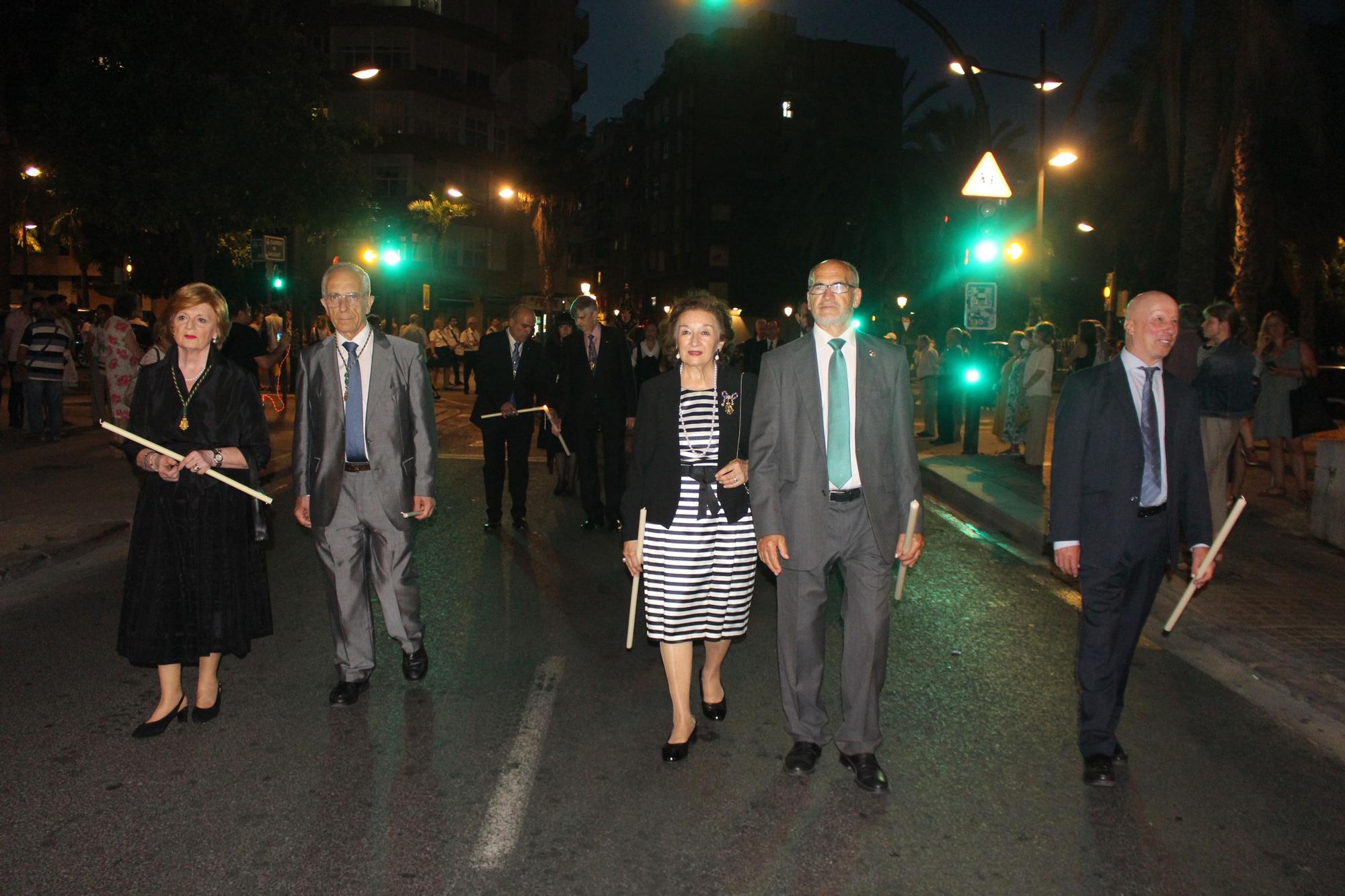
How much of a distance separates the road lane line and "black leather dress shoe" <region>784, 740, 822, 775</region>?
40.5 inches

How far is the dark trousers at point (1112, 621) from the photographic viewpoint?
4.47 metres

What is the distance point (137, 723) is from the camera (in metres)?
5.03

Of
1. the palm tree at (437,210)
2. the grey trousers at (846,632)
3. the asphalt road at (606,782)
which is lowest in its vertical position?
the asphalt road at (606,782)

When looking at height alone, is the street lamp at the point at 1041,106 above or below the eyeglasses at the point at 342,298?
above

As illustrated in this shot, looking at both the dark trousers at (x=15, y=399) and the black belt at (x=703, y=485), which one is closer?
the black belt at (x=703, y=485)

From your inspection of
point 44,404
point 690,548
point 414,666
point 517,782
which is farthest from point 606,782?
point 44,404

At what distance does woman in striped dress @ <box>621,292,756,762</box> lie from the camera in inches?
182

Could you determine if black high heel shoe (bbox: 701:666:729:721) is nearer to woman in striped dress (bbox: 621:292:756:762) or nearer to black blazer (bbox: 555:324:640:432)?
woman in striped dress (bbox: 621:292:756:762)

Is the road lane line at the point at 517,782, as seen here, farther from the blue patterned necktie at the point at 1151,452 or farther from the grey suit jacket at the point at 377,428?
the blue patterned necktie at the point at 1151,452

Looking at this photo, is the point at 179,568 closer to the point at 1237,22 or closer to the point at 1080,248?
the point at 1237,22

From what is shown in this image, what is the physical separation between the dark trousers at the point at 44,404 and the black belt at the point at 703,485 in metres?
13.7

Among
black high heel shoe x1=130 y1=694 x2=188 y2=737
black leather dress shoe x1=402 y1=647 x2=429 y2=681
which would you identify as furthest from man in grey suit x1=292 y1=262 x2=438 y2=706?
black high heel shoe x1=130 y1=694 x2=188 y2=737

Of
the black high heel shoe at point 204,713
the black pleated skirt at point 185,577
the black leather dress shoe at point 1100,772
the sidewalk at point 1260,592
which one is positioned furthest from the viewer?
the sidewalk at point 1260,592

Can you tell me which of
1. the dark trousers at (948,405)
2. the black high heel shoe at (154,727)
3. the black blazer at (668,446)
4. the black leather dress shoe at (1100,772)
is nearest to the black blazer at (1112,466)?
the black leather dress shoe at (1100,772)
